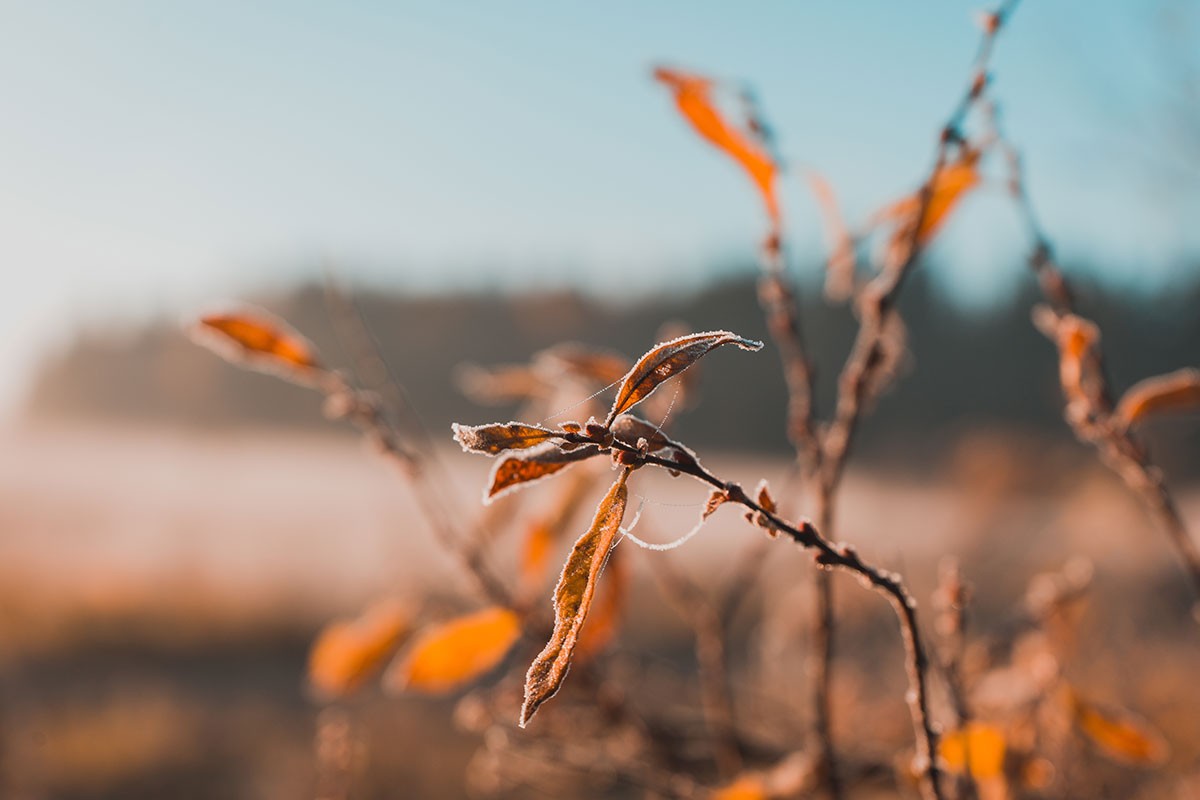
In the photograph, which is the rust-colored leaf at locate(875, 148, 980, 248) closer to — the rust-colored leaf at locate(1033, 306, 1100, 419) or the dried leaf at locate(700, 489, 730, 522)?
the rust-colored leaf at locate(1033, 306, 1100, 419)

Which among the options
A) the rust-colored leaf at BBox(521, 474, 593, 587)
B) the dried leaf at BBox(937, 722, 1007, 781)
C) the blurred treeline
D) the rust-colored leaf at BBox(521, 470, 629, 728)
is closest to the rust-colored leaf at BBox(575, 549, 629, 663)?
the rust-colored leaf at BBox(521, 474, 593, 587)

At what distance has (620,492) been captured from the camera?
0.29 meters

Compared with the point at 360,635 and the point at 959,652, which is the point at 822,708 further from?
the point at 360,635

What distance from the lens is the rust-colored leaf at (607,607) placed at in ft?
2.09

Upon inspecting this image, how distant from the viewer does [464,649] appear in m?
0.57

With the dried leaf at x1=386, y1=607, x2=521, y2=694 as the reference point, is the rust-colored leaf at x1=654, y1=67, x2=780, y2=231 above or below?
above

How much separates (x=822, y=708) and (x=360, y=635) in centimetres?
34

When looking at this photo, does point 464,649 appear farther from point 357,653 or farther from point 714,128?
point 714,128

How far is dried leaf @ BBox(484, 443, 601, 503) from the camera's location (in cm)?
27

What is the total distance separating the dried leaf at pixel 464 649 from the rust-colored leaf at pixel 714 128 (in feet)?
1.00

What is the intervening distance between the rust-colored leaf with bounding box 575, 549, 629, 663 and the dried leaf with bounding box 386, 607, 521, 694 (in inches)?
3.2

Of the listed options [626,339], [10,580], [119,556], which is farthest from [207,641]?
[626,339]

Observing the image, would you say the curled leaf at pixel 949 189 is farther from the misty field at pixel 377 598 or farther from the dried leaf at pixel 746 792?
the dried leaf at pixel 746 792

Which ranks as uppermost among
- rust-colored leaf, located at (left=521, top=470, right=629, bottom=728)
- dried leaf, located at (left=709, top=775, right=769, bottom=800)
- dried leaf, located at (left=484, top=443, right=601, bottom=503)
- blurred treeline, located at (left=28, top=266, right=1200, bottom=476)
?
dried leaf, located at (left=484, top=443, right=601, bottom=503)
